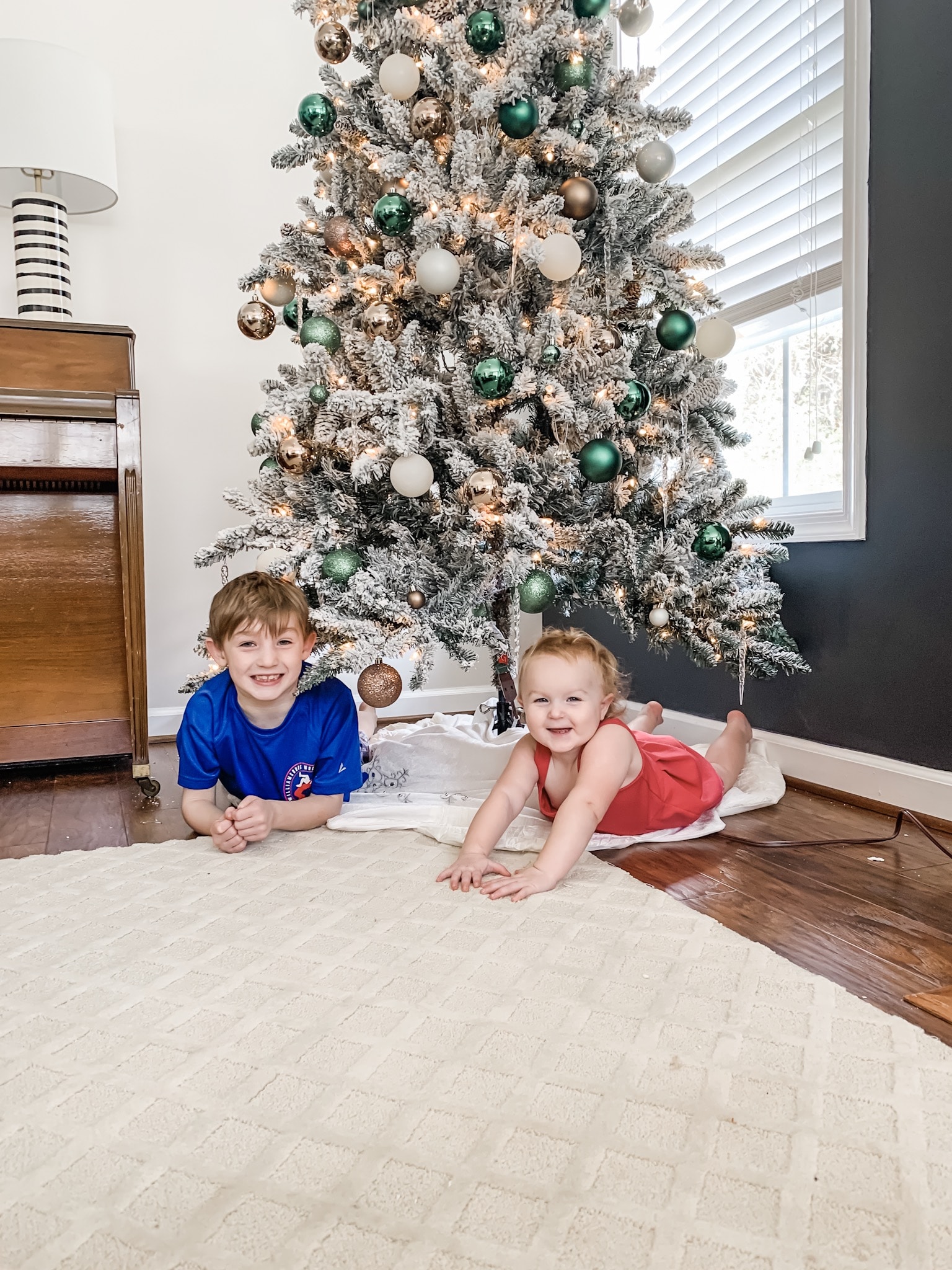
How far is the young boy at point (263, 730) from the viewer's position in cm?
143

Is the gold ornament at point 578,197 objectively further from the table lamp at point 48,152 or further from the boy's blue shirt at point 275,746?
the table lamp at point 48,152

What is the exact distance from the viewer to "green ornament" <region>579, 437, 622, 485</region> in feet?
5.14

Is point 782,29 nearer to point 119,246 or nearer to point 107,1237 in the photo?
point 119,246

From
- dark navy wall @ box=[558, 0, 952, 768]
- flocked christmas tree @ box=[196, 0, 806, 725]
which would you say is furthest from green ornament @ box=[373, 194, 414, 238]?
dark navy wall @ box=[558, 0, 952, 768]

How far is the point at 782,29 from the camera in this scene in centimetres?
187

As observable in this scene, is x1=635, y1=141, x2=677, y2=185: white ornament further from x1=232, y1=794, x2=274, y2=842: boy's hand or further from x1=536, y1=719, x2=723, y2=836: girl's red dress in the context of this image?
x1=232, y1=794, x2=274, y2=842: boy's hand

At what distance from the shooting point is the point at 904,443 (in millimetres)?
1592

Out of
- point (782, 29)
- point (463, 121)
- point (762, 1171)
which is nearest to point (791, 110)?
point (782, 29)

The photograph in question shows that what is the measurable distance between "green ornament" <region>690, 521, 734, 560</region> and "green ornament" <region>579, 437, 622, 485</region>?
0.72 ft

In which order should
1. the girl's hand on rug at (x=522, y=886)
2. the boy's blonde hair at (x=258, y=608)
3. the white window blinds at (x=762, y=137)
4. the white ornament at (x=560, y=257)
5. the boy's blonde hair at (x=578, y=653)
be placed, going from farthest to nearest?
the white window blinds at (x=762, y=137) → the white ornament at (x=560, y=257) → the boy's blonde hair at (x=258, y=608) → the boy's blonde hair at (x=578, y=653) → the girl's hand on rug at (x=522, y=886)

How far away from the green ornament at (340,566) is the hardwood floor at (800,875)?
548 millimetres

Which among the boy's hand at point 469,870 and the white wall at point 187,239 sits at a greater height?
the white wall at point 187,239

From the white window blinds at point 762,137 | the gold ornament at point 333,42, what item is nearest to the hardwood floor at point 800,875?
the white window blinds at point 762,137

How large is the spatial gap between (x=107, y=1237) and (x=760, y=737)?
1.67 m
